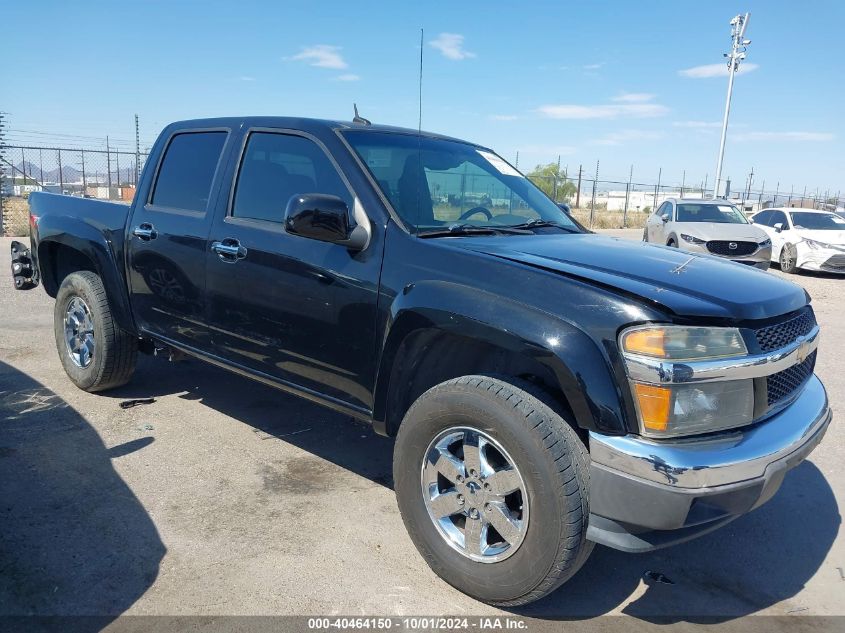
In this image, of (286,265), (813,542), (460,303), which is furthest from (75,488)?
(813,542)

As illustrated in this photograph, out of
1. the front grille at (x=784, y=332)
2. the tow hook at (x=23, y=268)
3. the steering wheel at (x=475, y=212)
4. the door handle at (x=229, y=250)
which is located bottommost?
the tow hook at (x=23, y=268)

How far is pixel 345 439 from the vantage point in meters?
4.53

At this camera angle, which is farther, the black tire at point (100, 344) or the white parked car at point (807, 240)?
the white parked car at point (807, 240)

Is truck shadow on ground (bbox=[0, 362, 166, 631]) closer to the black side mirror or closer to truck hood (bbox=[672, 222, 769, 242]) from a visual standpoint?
the black side mirror

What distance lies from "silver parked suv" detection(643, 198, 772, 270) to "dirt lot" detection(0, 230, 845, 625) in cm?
870

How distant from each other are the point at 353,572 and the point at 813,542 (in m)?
2.28

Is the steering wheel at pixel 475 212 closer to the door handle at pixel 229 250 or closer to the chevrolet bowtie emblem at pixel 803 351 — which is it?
the door handle at pixel 229 250

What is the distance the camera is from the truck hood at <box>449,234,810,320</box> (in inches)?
98.5

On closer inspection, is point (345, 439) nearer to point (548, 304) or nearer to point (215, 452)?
point (215, 452)

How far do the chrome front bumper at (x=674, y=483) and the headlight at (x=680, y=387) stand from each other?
2.3 inches

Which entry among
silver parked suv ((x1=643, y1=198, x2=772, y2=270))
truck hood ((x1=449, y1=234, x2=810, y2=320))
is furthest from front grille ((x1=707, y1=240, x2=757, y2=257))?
truck hood ((x1=449, y1=234, x2=810, y2=320))

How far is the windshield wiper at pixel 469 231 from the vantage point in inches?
127

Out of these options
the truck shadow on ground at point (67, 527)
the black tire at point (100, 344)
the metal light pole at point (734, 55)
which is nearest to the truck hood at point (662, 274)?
the truck shadow on ground at point (67, 527)

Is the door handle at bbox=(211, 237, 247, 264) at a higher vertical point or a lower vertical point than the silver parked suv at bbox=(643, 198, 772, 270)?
higher
